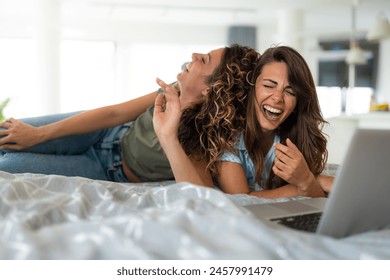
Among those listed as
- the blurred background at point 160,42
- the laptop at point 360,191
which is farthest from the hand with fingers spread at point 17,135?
the blurred background at point 160,42

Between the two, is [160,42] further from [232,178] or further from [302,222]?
[302,222]

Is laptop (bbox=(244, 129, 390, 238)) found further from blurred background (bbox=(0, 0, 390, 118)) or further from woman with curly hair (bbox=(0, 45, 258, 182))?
blurred background (bbox=(0, 0, 390, 118))

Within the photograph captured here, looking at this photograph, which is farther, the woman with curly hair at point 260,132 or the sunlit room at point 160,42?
the sunlit room at point 160,42

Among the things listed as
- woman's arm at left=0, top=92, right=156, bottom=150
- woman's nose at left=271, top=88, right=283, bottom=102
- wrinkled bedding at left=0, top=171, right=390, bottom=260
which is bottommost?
wrinkled bedding at left=0, top=171, right=390, bottom=260

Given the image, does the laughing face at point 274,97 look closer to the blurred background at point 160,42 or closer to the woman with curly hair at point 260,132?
the woman with curly hair at point 260,132

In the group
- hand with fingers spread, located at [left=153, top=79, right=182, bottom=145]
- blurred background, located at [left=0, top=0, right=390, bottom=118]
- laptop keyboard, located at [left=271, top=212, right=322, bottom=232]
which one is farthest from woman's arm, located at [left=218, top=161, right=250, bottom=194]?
blurred background, located at [left=0, top=0, right=390, bottom=118]

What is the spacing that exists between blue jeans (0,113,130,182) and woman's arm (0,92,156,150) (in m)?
0.05

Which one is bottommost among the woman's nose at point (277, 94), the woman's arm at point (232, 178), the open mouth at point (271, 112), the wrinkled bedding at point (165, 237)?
the woman's arm at point (232, 178)

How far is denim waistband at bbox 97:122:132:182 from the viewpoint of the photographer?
168 cm

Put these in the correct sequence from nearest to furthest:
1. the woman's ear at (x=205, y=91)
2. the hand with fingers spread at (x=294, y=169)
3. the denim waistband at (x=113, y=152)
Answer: the hand with fingers spread at (x=294, y=169)
the woman's ear at (x=205, y=91)
the denim waistband at (x=113, y=152)

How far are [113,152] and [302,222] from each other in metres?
1.12

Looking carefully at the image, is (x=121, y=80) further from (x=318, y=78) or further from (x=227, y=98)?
(x=227, y=98)

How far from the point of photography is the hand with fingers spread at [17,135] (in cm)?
149
